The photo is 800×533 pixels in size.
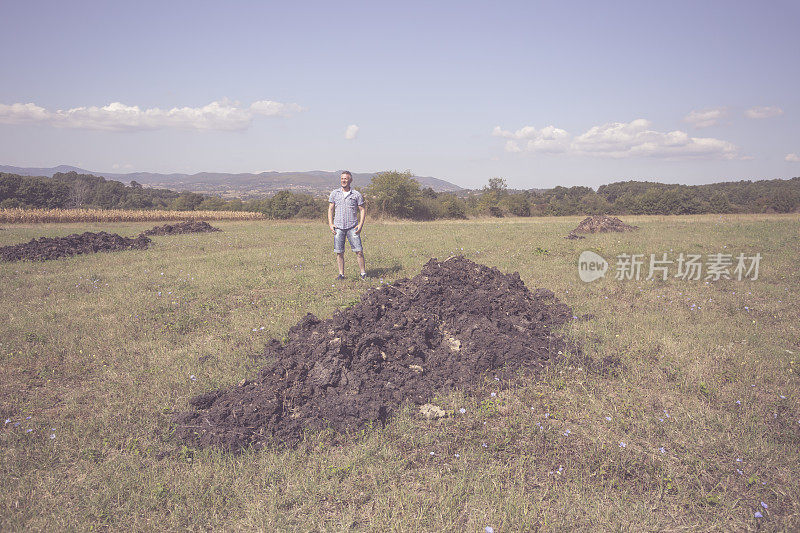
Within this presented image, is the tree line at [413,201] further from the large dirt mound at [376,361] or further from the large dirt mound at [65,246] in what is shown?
the large dirt mound at [376,361]

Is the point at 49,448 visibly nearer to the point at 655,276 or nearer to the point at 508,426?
the point at 508,426

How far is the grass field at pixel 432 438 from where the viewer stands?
2.94 metres

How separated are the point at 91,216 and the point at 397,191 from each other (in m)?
31.9

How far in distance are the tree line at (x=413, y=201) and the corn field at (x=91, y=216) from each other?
13.1 metres

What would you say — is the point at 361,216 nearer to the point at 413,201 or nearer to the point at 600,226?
the point at 600,226

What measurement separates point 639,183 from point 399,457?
12550cm

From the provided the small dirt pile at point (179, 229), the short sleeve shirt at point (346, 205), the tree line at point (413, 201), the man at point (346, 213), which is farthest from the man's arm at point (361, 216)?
the tree line at point (413, 201)

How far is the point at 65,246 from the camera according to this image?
1441 cm

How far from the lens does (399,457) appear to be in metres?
3.54

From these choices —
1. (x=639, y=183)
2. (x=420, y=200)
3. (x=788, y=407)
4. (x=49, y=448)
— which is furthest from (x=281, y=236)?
(x=639, y=183)

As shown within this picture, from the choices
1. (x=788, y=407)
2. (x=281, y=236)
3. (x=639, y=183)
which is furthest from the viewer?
(x=639, y=183)

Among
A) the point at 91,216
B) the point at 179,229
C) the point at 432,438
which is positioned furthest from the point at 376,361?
the point at 91,216

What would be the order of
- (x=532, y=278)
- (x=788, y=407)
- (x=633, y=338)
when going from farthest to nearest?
(x=532, y=278), (x=633, y=338), (x=788, y=407)

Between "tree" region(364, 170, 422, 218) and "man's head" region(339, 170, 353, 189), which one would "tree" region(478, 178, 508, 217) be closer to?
"tree" region(364, 170, 422, 218)
